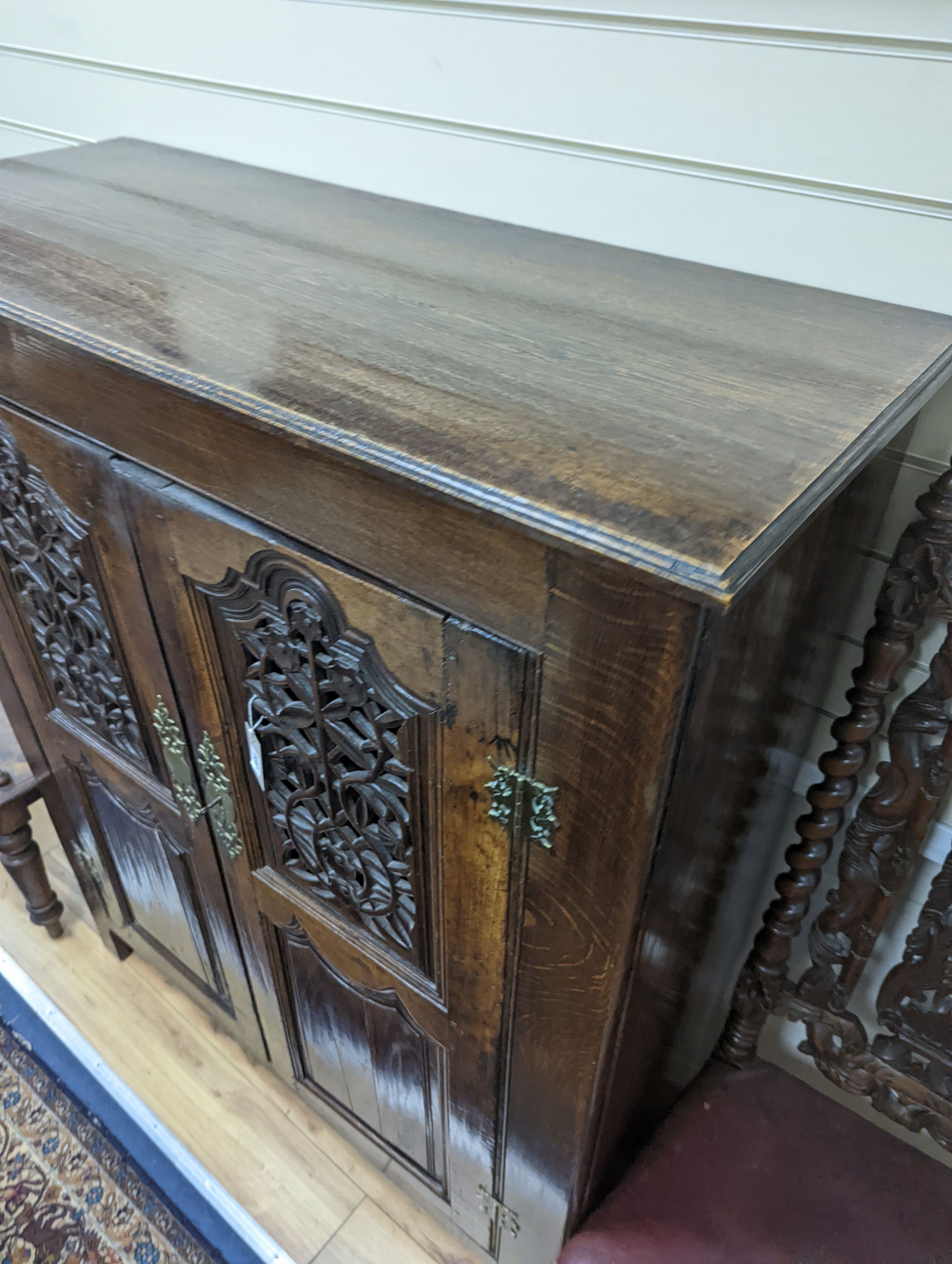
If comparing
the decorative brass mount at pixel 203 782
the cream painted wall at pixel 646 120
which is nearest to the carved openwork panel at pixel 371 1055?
the decorative brass mount at pixel 203 782

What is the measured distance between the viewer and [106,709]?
1.00m

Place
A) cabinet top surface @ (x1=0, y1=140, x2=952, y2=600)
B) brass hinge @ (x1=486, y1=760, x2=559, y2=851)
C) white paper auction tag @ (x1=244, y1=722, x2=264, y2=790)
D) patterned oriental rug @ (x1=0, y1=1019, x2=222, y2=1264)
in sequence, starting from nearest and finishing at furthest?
cabinet top surface @ (x1=0, y1=140, x2=952, y2=600)
brass hinge @ (x1=486, y1=760, x2=559, y2=851)
white paper auction tag @ (x1=244, y1=722, x2=264, y2=790)
patterned oriental rug @ (x1=0, y1=1019, x2=222, y2=1264)

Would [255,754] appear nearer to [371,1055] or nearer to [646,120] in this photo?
[371,1055]

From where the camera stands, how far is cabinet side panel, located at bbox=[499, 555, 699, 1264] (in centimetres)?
46

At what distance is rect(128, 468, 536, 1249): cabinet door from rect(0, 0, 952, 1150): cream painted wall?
438 millimetres

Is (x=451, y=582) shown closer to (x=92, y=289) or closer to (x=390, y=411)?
(x=390, y=411)

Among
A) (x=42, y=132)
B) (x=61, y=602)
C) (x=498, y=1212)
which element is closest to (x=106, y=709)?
(x=61, y=602)

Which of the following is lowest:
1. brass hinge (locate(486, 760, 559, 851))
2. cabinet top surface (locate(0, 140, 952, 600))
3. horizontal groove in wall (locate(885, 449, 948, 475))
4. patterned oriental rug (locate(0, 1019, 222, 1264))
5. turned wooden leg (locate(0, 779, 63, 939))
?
patterned oriental rug (locate(0, 1019, 222, 1264))

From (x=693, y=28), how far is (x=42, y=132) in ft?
3.58

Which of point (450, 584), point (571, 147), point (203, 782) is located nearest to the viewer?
point (450, 584)

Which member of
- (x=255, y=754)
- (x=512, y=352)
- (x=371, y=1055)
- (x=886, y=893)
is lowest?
(x=371, y=1055)

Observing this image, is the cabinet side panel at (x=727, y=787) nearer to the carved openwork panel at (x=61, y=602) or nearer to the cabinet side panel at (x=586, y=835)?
the cabinet side panel at (x=586, y=835)

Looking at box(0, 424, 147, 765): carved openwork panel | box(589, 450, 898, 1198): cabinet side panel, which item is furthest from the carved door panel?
box(589, 450, 898, 1198): cabinet side panel

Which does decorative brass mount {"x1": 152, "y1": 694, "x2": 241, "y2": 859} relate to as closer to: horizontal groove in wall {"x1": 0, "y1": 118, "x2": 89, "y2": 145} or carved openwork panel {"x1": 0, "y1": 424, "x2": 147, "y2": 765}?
carved openwork panel {"x1": 0, "y1": 424, "x2": 147, "y2": 765}
